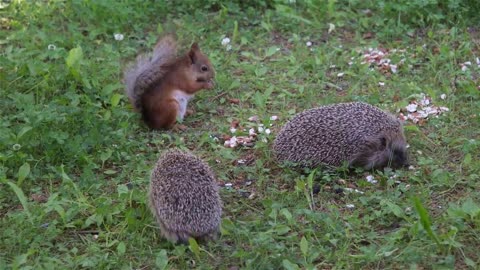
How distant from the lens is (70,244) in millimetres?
5562

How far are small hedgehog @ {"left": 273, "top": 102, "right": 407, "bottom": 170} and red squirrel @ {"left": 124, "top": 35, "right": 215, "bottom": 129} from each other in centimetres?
121

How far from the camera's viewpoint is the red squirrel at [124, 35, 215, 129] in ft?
23.6

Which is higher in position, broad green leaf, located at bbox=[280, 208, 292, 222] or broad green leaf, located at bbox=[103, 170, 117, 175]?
broad green leaf, located at bbox=[280, 208, 292, 222]

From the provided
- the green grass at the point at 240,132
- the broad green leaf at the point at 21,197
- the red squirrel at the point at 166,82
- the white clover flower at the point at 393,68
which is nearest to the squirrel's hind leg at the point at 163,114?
the red squirrel at the point at 166,82

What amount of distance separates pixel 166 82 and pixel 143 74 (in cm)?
24

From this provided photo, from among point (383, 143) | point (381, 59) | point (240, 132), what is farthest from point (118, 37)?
point (383, 143)

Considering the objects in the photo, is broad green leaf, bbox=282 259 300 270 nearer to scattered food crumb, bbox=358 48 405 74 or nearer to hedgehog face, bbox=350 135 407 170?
hedgehog face, bbox=350 135 407 170

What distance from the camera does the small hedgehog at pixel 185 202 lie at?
527cm

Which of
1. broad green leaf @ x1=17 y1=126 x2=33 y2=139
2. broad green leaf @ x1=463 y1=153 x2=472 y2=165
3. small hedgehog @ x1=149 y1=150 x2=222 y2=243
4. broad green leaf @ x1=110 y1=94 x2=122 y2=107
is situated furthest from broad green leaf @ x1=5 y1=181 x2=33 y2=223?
broad green leaf @ x1=463 y1=153 x2=472 y2=165

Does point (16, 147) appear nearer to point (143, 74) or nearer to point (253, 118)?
point (143, 74)

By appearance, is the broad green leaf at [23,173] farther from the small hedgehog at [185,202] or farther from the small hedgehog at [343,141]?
→ the small hedgehog at [343,141]

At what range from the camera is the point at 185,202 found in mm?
5289

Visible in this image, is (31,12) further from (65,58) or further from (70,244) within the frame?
(70,244)

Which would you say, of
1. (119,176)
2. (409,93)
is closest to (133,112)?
(119,176)
